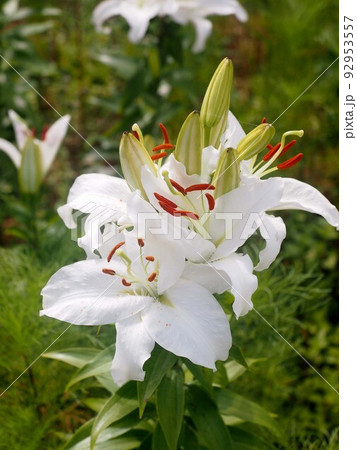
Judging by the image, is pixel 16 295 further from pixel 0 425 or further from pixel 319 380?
pixel 319 380

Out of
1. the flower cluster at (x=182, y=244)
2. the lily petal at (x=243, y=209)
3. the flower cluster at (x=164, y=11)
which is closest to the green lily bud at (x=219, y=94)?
the flower cluster at (x=182, y=244)

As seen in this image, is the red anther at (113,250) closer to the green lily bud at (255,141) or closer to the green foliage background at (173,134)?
the green lily bud at (255,141)

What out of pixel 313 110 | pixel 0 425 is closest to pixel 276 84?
pixel 313 110

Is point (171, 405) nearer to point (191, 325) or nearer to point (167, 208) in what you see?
point (191, 325)

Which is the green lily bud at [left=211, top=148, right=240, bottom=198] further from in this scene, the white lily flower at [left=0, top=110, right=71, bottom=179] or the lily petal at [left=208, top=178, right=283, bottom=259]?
the white lily flower at [left=0, top=110, right=71, bottom=179]

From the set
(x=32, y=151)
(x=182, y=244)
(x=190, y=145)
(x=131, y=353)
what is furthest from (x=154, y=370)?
(x=32, y=151)

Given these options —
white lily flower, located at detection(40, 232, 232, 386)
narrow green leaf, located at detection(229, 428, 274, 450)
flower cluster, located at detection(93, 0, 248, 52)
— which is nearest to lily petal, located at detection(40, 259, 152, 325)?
white lily flower, located at detection(40, 232, 232, 386)

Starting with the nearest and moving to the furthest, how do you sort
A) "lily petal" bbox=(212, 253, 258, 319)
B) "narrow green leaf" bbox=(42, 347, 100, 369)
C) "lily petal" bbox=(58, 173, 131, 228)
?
"lily petal" bbox=(212, 253, 258, 319) → "lily petal" bbox=(58, 173, 131, 228) → "narrow green leaf" bbox=(42, 347, 100, 369)
